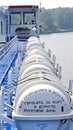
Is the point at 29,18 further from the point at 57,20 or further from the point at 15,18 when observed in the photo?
the point at 57,20

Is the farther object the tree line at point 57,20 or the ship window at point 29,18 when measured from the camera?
the tree line at point 57,20

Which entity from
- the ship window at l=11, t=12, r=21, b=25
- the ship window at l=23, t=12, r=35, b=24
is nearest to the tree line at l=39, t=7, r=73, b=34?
the ship window at l=11, t=12, r=21, b=25

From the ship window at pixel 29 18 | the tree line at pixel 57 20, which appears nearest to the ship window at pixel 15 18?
the ship window at pixel 29 18

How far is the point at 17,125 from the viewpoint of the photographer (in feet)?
17.9

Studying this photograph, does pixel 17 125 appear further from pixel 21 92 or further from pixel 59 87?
pixel 59 87

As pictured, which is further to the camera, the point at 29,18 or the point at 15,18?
the point at 15,18

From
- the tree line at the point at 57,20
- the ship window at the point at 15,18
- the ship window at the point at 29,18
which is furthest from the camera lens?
the tree line at the point at 57,20

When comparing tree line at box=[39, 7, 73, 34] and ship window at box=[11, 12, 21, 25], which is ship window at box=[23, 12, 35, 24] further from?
tree line at box=[39, 7, 73, 34]

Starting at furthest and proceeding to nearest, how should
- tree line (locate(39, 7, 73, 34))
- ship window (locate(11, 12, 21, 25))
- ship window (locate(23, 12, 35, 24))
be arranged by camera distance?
tree line (locate(39, 7, 73, 34)) → ship window (locate(11, 12, 21, 25)) → ship window (locate(23, 12, 35, 24))

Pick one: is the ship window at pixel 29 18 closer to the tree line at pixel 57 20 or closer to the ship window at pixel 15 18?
the ship window at pixel 15 18

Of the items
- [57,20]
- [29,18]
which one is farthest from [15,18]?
[57,20]

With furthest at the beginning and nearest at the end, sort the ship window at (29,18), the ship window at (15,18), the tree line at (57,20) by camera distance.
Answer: the tree line at (57,20) < the ship window at (15,18) < the ship window at (29,18)

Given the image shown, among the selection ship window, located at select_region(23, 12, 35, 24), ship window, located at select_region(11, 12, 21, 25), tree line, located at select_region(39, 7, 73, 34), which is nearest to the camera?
ship window, located at select_region(23, 12, 35, 24)

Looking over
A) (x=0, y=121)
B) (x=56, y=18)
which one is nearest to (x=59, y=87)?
(x=0, y=121)
